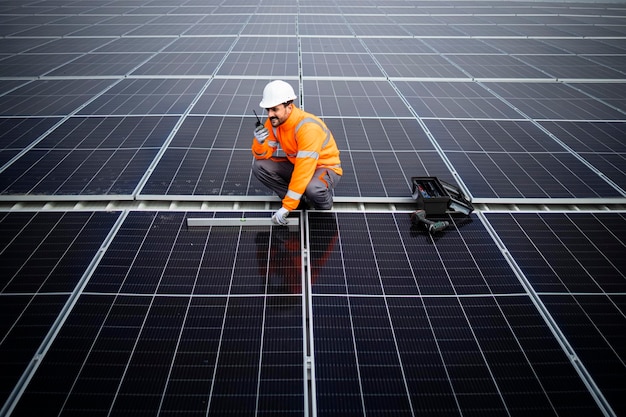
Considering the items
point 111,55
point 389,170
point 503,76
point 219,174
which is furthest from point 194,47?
point 503,76

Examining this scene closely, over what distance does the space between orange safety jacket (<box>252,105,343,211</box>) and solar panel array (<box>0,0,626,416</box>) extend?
1.79 feet

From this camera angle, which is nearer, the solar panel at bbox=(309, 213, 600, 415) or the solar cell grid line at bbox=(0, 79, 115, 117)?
the solar panel at bbox=(309, 213, 600, 415)

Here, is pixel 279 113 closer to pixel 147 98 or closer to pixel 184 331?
pixel 184 331

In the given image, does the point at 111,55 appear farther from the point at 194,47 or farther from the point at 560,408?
the point at 560,408

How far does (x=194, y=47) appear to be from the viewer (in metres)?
10.3

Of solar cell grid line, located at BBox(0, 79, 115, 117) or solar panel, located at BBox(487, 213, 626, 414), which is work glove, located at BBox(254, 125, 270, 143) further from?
solar cell grid line, located at BBox(0, 79, 115, 117)

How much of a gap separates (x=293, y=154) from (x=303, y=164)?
606mm

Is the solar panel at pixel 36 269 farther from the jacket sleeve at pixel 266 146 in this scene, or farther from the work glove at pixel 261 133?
the work glove at pixel 261 133

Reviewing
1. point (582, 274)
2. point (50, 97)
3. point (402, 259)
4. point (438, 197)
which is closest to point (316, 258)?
point (402, 259)

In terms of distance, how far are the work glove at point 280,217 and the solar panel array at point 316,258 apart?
215mm

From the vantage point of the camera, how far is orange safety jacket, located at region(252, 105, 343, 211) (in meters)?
3.63

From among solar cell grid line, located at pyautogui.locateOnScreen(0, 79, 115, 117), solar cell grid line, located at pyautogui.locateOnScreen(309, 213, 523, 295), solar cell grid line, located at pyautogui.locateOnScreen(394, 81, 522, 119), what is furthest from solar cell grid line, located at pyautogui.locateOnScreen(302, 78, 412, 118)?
solar cell grid line, located at pyautogui.locateOnScreen(0, 79, 115, 117)

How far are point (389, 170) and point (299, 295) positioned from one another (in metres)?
2.75

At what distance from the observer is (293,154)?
13.7ft
